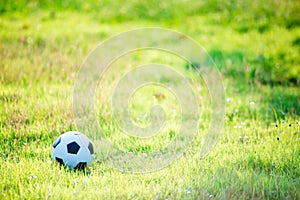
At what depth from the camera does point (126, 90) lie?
7773mm

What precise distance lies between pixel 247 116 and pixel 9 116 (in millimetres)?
3655

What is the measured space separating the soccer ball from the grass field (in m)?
0.11

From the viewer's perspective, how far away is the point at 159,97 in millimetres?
7664

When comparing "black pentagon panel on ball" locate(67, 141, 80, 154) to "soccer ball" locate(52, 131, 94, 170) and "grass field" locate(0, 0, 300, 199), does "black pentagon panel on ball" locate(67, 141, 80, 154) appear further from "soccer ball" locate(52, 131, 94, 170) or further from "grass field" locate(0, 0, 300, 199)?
"grass field" locate(0, 0, 300, 199)

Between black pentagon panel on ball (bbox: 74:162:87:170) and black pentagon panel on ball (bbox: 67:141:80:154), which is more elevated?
black pentagon panel on ball (bbox: 67:141:80:154)

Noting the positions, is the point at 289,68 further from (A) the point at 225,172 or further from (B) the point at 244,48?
(A) the point at 225,172

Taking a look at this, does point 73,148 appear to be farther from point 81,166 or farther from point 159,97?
point 159,97

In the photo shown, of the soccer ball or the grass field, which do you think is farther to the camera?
the soccer ball

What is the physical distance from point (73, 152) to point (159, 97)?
3.11 meters

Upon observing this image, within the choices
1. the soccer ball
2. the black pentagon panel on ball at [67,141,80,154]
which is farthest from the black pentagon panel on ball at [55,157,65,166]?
the black pentagon panel on ball at [67,141,80,154]

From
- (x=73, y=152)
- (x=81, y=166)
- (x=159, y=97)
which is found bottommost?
(x=81, y=166)

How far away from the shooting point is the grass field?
4547 millimetres

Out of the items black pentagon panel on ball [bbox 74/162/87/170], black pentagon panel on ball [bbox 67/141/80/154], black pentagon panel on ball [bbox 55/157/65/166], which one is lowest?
black pentagon panel on ball [bbox 74/162/87/170]

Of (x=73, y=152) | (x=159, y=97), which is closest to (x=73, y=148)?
(x=73, y=152)
